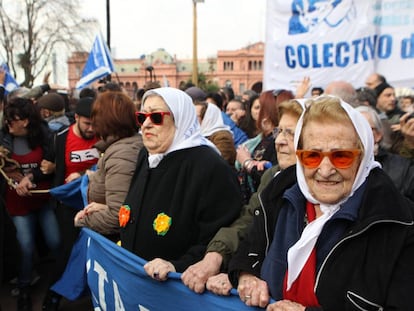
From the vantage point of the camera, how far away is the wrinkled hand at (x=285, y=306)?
168cm

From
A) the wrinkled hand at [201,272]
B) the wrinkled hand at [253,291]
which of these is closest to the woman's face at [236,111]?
the wrinkled hand at [201,272]

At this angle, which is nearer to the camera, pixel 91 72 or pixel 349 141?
pixel 349 141

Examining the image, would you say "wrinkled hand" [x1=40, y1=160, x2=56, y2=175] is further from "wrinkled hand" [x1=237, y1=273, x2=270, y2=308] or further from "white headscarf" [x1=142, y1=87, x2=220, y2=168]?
"wrinkled hand" [x1=237, y1=273, x2=270, y2=308]

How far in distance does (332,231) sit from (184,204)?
3.12 feet

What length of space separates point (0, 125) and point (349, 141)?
3.67m

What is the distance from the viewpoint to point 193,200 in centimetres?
242

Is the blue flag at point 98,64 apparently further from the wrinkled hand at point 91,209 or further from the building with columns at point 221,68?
the building with columns at point 221,68

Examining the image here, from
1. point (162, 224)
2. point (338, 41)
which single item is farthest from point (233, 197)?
point (338, 41)

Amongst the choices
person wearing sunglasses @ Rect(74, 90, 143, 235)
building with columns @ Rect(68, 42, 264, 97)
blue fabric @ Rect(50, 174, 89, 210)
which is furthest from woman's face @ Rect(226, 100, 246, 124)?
building with columns @ Rect(68, 42, 264, 97)

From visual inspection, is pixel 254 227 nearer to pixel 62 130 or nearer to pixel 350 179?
pixel 350 179

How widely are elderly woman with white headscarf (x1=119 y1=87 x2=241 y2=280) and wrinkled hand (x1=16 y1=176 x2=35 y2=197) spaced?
1912 mm

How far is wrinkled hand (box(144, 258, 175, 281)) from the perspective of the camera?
2160mm

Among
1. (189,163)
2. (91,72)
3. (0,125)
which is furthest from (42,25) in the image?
(189,163)

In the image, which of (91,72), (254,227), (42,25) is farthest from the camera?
(42,25)
